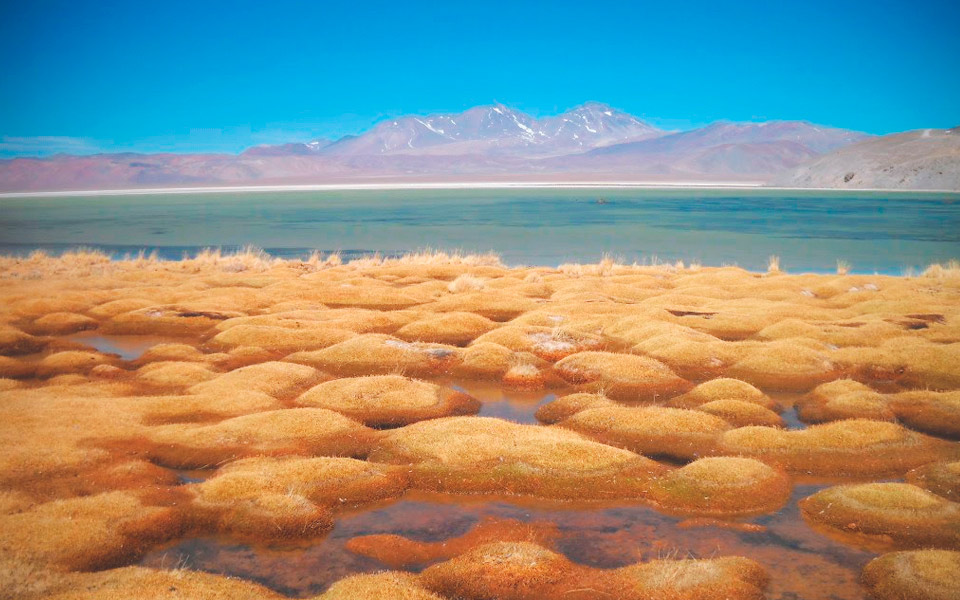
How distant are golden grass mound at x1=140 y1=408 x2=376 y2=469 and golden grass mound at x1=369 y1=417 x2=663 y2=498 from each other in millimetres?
1097

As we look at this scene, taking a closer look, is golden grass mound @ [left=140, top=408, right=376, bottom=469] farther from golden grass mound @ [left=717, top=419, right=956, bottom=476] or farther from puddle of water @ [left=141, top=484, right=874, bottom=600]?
golden grass mound @ [left=717, top=419, right=956, bottom=476]

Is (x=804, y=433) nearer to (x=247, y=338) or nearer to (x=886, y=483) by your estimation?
(x=886, y=483)

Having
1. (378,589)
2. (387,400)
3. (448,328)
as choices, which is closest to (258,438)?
(387,400)

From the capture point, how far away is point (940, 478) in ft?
52.5

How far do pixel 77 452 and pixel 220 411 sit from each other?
167 inches

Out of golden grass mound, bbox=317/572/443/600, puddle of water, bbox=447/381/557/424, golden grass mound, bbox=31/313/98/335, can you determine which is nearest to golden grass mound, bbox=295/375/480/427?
puddle of water, bbox=447/381/557/424

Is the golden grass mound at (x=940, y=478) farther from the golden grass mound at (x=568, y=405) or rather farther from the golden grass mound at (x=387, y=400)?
the golden grass mound at (x=387, y=400)

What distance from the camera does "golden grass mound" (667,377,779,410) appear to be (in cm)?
2159

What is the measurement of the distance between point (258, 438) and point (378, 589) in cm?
820

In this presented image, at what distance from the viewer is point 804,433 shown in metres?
18.5

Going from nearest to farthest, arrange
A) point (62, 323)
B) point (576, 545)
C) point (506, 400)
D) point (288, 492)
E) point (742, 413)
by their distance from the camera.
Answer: point (576, 545)
point (288, 492)
point (742, 413)
point (506, 400)
point (62, 323)

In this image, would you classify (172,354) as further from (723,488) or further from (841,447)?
(841,447)

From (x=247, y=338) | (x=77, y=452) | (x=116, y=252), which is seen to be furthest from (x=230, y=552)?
(x=116, y=252)

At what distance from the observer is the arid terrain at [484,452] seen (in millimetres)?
12188
